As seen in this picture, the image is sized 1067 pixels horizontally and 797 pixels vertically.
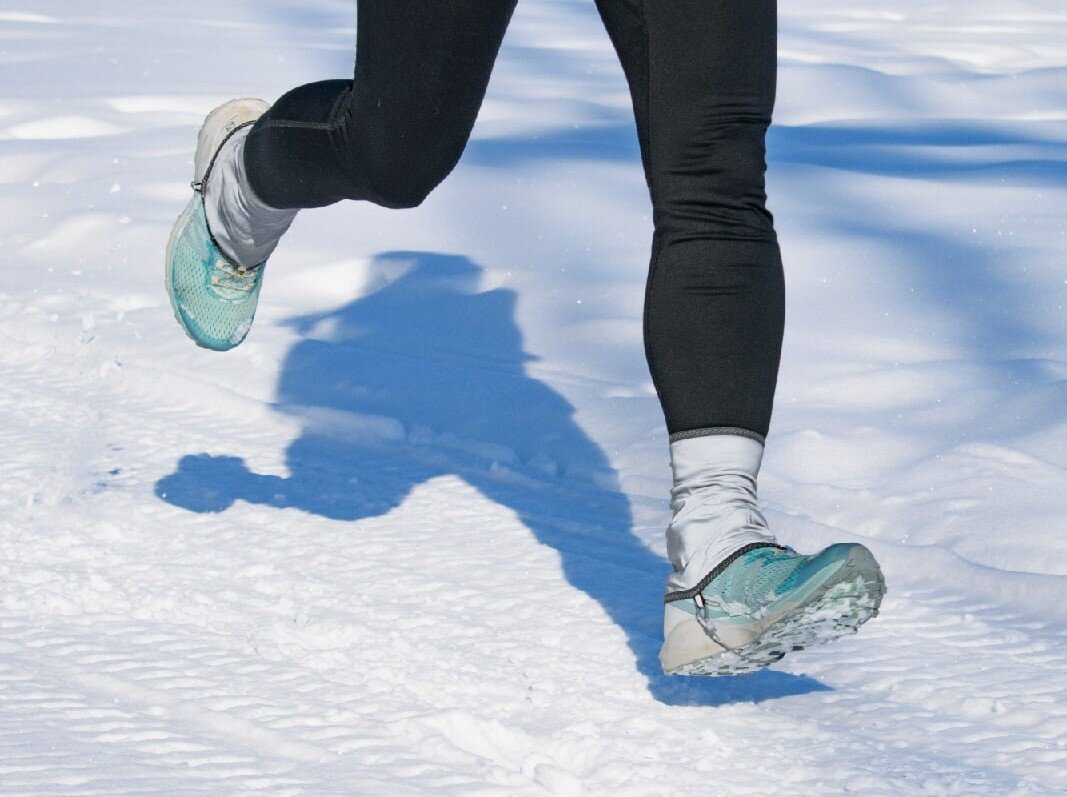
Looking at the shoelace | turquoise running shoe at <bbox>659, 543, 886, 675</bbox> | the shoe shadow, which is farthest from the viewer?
the shoelace

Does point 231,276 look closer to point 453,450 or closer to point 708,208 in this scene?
point 453,450

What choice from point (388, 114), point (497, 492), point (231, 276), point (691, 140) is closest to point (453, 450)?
point (497, 492)

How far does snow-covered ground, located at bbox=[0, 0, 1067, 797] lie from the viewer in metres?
1.32

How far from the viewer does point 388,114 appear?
150 cm

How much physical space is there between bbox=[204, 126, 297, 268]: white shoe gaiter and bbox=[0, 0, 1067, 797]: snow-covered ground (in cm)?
34

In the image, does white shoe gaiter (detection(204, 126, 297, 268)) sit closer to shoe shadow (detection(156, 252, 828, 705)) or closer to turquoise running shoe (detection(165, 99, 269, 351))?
turquoise running shoe (detection(165, 99, 269, 351))

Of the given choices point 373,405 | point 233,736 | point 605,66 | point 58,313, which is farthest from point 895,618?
point 605,66

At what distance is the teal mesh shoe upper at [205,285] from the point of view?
187cm

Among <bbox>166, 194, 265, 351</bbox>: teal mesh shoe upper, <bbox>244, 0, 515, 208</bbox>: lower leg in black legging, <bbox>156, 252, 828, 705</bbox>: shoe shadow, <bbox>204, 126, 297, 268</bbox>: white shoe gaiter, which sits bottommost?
<bbox>156, 252, 828, 705</bbox>: shoe shadow

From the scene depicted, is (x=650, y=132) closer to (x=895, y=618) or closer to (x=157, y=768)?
(x=895, y=618)

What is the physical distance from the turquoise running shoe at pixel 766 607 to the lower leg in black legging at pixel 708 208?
0.16m

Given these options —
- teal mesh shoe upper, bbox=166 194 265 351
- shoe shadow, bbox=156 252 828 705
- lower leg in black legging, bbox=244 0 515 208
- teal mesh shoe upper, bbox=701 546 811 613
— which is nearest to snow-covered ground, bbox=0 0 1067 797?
shoe shadow, bbox=156 252 828 705

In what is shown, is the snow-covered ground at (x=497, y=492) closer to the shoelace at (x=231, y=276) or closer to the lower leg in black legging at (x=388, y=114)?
the shoelace at (x=231, y=276)

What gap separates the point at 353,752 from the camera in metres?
1.29
